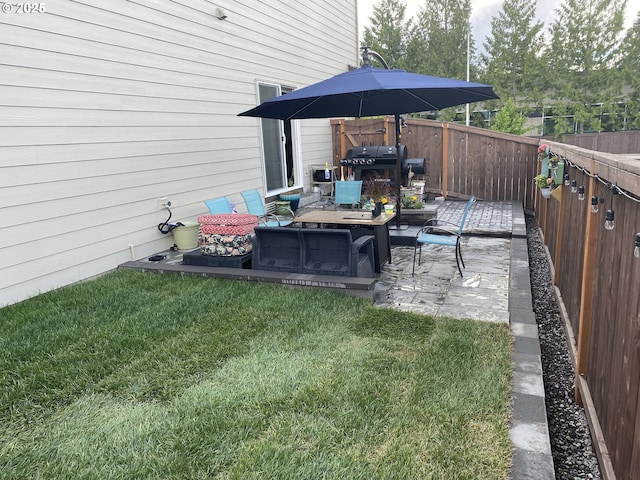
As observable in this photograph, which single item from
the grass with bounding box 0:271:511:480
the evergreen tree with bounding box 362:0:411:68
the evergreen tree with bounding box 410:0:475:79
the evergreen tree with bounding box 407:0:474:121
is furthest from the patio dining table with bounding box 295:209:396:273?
the evergreen tree with bounding box 362:0:411:68

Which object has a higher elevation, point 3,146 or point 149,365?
point 3,146

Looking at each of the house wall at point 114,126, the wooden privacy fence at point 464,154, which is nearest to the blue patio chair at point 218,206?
the house wall at point 114,126

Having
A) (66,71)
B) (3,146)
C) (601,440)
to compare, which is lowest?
(601,440)

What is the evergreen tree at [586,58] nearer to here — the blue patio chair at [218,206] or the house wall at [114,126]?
the house wall at [114,126]

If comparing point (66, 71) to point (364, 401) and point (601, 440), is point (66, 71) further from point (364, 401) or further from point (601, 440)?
point (601, 440)

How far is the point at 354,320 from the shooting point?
363cm

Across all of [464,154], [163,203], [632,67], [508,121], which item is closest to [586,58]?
[632,67]

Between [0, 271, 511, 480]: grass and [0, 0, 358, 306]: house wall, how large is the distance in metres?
0.90

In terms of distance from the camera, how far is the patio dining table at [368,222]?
4.94 m

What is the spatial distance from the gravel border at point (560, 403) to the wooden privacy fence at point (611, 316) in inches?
5.7

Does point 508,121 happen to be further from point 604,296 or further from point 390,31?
point 604,296

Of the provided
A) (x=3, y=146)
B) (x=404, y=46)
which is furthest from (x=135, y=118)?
(x=404, y=46)

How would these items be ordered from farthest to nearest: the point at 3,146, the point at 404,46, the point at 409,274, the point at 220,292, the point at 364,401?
the point at 404,46, the point at 409,274, the point at 220,292, the point at 3,146, the point at 364,401

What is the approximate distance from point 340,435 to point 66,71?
4.40m
